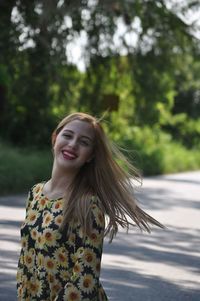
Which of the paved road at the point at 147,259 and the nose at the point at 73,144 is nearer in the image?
the nose at the point at 73,144

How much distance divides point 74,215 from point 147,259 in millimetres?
7957

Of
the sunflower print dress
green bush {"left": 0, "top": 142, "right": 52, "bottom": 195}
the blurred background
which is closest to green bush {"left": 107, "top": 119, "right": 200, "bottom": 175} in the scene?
the blurred background

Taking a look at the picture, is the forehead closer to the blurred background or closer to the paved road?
the paved road

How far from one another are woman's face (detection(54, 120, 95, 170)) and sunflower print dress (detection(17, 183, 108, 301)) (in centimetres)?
16

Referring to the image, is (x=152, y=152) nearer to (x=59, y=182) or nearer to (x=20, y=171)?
(x=20, y=171)

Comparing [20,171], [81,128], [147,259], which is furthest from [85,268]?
[20,171]

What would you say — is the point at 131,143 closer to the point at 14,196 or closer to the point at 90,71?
the point at 90,71

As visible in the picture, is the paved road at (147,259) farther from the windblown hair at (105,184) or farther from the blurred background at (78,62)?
the blurred background at (78,62)

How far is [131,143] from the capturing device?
131 ft

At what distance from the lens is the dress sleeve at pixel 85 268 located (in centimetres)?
345

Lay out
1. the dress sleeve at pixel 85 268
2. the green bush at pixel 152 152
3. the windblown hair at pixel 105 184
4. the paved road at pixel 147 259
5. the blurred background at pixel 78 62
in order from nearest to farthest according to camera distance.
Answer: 1. the dress sleeve at pixel 85 268
2. the windblown hair at pixel 105 184
3. the paved road at pixel 147 259
4. the blurred background at pixel 78 62
5. the green bush at pixel 152 152

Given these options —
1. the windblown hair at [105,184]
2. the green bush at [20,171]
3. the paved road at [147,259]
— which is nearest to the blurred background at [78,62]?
the green bush at [20,171]

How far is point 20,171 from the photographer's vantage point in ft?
75.7

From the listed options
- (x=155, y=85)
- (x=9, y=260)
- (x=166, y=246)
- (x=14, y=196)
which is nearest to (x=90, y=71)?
(x=155, y=85)
